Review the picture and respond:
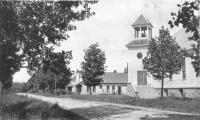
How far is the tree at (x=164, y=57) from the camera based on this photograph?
3055 centimetres

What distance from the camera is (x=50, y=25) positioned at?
13.5 m

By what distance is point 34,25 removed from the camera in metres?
13.2

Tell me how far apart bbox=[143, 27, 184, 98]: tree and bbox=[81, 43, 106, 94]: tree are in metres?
16.6

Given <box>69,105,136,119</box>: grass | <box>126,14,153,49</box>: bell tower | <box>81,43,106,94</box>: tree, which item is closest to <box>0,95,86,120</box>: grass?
<box>69,105,136,119</box>: grass

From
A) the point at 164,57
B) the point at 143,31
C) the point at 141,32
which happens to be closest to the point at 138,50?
the point at 141,32

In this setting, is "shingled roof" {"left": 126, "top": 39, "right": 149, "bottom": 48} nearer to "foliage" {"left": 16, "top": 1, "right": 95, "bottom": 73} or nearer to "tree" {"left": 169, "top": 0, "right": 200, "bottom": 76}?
"foliage" {"left": 16, "top": 1, "right": 95, "bottom": 73}

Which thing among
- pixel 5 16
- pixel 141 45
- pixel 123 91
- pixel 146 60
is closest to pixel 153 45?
pixel 146 60

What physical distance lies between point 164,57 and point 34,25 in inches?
779

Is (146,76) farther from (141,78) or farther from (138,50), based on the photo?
(138,50)

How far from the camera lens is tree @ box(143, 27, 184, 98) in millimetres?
30547

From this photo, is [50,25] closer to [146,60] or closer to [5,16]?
[5,16]

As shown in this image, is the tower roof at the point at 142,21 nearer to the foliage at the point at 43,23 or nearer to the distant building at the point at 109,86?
the foliage at the point at 43,23

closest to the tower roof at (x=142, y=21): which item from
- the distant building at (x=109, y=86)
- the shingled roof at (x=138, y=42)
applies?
the shingled roof at (x=138, y=42)

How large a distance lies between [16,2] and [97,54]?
Result: 119 ft
